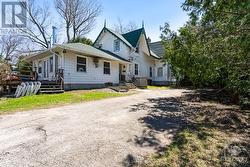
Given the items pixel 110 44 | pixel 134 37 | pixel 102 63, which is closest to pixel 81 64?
pixel 102 63

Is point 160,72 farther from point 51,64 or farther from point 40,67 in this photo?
point 51,64

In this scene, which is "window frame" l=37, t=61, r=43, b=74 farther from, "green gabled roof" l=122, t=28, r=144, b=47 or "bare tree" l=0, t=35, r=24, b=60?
"bare tree" l=0, t=35, r=24, b=60

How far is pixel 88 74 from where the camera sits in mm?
19469

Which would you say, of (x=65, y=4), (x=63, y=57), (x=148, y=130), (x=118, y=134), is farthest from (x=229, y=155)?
(x=65, y=4)

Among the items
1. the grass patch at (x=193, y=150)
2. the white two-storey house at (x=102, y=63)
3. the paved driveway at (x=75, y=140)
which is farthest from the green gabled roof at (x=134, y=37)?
the grass patch at (x=193, y=150)

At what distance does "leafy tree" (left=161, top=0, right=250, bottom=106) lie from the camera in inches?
229

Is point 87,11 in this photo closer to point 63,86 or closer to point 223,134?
point 63,86

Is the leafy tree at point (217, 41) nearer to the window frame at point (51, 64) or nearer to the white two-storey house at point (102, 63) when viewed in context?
Result: the white two-storey house at point (102, 63)

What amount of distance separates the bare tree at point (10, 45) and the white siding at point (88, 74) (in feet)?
77.5

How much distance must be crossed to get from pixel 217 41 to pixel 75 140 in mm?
5735

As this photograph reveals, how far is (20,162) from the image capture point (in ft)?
14.5

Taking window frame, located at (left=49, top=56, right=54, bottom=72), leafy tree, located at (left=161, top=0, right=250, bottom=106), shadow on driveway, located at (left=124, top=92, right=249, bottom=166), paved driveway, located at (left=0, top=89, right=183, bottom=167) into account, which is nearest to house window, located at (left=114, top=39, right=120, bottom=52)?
window frame, located at (left=49, top=56, right=54, bottom=72)

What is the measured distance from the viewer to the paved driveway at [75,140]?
4.62 metres

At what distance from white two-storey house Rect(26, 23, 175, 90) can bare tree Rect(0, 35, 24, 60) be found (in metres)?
18.2
